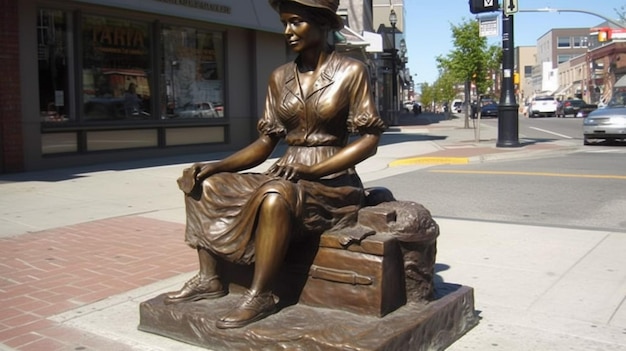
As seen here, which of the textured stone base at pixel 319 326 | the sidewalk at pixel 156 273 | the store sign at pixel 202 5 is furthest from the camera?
the store sign at pixel 202 5

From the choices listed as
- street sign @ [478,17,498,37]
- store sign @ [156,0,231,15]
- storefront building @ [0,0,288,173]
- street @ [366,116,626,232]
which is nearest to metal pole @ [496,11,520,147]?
street sign @ [478,17,498,37]

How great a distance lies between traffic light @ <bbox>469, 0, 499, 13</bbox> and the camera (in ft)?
53.5

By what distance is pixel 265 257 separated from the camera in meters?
3.26

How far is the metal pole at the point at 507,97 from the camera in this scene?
16.8 m

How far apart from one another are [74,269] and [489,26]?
14147mm

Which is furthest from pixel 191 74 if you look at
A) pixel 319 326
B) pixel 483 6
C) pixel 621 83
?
pixel 621 83

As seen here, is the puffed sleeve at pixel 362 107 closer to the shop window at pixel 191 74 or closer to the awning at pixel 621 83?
the shop window at pixel 191 74

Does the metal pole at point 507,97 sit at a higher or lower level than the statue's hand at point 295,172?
higher

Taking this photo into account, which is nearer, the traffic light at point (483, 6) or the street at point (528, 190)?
the street at point (528, 190)

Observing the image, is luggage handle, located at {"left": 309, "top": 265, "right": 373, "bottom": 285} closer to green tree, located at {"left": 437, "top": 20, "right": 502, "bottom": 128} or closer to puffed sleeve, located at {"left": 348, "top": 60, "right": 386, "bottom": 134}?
puffed sleeve, located at {"left": 348, "top": 60, "right": 386, "bottom": 134}

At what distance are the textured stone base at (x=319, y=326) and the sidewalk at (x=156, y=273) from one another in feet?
0.37

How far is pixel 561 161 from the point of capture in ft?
47.2

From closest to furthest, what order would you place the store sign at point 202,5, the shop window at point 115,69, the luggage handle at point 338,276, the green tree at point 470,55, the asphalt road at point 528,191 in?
the luggage handle at point 338,276, the asphalt road at point 528,191, the shop window at point 115,69, the store sign at point 202,5, the green tree at point 470,55

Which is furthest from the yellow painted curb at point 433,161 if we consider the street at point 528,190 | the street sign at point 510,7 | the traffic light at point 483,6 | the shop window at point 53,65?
the shop window at point 53,65
